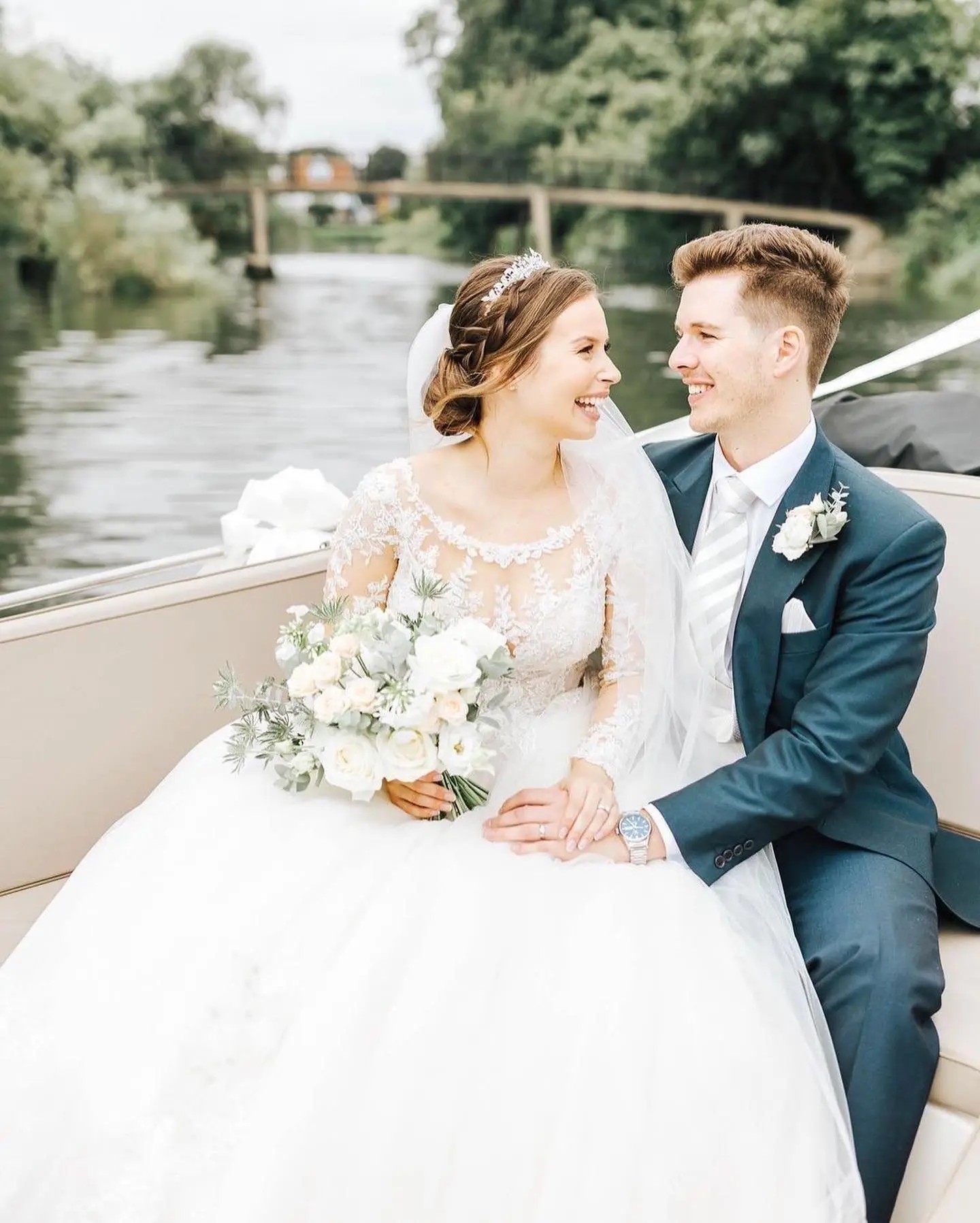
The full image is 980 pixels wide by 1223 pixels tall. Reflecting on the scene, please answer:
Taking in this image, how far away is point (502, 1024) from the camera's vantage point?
1.32m

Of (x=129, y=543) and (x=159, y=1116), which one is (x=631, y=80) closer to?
(x=129, y=543)

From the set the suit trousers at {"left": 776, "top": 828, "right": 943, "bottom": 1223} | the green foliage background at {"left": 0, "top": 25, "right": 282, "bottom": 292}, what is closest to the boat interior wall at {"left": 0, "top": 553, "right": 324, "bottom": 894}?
the suit trousers at {"left": 776, "top": 828, "right": 943, "bottom": 1223}

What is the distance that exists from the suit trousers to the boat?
157 mm

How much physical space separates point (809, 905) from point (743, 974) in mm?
311

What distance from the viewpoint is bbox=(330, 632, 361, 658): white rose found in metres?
1.49

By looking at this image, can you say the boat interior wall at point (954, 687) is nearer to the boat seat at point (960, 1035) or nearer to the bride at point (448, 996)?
the boat seat at point (960, 1035)

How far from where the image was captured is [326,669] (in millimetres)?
1461

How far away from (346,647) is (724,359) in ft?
2.44

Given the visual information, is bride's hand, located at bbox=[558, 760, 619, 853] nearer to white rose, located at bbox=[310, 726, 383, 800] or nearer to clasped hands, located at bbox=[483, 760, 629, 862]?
clasped hands, located at bbox=[483, 760, 629, 862]

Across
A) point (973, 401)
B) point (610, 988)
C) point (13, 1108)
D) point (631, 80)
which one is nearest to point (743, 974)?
point (610, 988)

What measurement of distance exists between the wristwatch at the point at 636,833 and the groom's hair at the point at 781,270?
0.74 metres

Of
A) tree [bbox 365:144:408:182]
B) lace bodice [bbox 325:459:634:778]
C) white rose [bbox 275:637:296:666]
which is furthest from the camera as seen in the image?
tree [bbox 365:144:408:182]

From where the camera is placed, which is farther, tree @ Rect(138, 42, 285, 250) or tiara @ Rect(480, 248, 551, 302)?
tree @ Rect(138, 42, 285, 250)

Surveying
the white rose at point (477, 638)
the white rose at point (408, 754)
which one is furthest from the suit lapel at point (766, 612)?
the white rose at point (408, 754)
